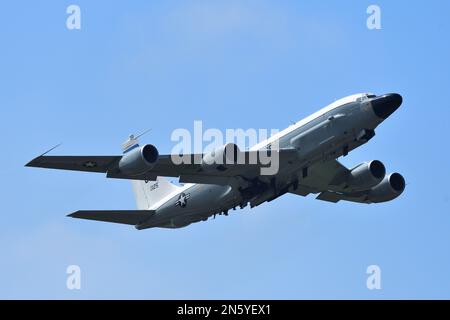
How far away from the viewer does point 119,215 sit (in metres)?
61.8

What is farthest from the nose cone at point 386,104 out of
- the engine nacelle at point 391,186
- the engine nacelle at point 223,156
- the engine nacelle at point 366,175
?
the engine nacelle at point 391,186

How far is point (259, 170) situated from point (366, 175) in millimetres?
8426

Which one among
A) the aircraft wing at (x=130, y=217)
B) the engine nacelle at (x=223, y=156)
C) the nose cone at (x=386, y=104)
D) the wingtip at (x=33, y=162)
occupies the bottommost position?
the aircraft wing at (x=130, y=217)

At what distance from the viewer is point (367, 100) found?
55.5 meters

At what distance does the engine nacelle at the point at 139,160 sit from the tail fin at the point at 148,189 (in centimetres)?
1003

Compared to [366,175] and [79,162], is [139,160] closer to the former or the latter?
[79,162]

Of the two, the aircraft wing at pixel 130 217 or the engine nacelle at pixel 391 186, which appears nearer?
the aircraft wing at pixel 130 217

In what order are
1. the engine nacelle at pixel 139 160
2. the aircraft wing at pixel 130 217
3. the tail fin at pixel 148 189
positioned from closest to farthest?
the engine nacelle at pixel 139 160 → the aircraft wing at pixel 130 217 → the tail fin at pixel 148 189

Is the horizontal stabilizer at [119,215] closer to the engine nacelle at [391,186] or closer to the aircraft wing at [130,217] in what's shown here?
the aircraft wing at [130,217]

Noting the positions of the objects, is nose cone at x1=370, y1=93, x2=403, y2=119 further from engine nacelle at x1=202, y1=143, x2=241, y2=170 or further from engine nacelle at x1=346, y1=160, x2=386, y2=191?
engine nacelle at x1=202, y1=143, x2=241, y2=170

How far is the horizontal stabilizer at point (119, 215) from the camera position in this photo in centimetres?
5992
